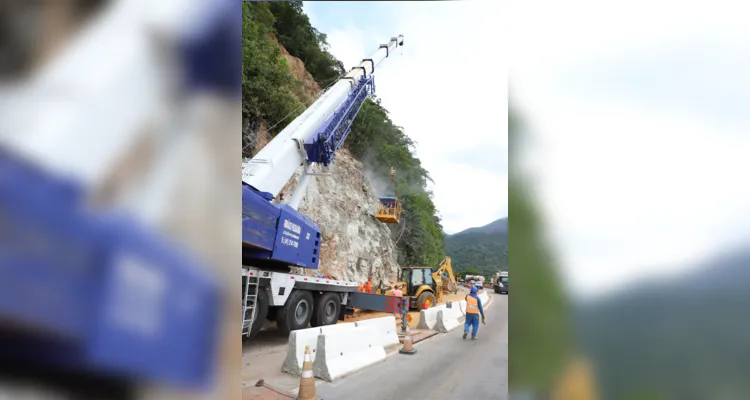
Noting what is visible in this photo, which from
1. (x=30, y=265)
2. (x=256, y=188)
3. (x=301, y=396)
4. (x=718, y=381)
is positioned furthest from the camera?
(x=256, y=188)

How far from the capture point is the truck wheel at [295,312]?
679cm

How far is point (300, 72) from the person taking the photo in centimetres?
2122

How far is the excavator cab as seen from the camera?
1512 cm

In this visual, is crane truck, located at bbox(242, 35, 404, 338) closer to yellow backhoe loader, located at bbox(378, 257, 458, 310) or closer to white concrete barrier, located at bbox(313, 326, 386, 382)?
white concrete barrier, located at bbox(313, 326, 386, 382)

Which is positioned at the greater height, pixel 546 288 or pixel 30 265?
pixel 30 265

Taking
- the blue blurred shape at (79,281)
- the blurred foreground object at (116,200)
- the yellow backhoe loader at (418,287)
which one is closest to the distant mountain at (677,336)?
the blurred foreground object at (116,200)

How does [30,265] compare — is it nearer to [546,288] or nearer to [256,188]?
[546,288]

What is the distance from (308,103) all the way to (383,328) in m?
13.8

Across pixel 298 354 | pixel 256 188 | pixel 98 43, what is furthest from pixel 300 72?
pixel 98 43

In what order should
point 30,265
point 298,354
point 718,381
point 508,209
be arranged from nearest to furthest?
point 30,265
point 718,381
point 508,209
point 298,354

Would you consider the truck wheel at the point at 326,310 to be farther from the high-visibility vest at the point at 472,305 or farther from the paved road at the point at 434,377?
the high-visibility vest at the point at 472,305

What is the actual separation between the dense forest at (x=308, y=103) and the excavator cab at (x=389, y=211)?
4124 mm

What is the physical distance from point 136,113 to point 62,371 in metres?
1.12

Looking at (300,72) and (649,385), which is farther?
(300,72)
